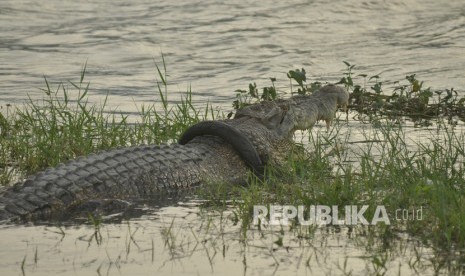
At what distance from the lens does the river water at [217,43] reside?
12.5 meters

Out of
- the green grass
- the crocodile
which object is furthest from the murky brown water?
the green grass

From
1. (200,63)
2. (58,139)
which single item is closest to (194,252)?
(58,139)

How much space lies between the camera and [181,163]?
7.41 m

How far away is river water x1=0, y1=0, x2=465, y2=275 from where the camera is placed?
16.9ft

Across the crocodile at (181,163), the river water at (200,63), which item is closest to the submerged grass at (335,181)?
the river water at (200,63)

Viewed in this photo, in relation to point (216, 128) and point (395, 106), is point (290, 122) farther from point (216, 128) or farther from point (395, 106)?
point (395, 106)

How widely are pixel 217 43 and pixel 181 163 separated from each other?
775 cm

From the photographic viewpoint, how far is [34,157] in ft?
25.5

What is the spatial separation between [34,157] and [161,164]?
43.3 inches

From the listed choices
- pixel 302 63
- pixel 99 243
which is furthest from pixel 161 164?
pixel 302 63

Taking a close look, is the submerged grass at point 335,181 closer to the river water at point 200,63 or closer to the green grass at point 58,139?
the green grass at point 58,139

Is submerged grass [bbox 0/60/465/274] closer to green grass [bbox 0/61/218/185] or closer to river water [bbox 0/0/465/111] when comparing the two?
green grass [bbox 0/61/218/185]

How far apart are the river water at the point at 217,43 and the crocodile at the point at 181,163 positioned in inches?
97.9

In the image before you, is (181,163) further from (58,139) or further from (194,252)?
(194,252)
